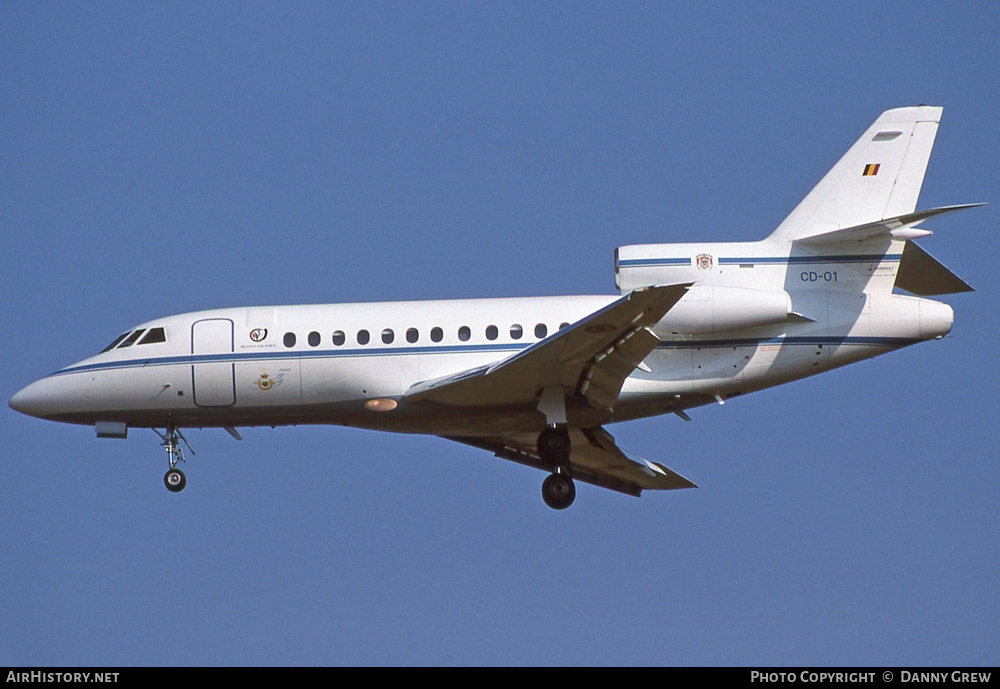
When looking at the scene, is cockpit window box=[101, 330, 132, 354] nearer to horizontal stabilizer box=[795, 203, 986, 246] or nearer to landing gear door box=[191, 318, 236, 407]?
landing gear door box=[191, 318, 236, 407]

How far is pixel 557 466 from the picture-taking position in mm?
23406

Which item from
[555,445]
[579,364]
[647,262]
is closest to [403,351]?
[555,445]

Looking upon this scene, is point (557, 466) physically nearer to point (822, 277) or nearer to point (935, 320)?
point (822, 277)

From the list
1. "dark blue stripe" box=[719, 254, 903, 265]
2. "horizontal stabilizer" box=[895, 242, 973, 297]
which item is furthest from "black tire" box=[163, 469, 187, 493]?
"horizontal stabilizer" box=[895, 242, 973, 297]

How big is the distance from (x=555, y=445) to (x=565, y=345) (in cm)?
222

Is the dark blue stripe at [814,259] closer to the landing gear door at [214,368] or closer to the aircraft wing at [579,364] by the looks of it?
the aircraft wing at [579,364]

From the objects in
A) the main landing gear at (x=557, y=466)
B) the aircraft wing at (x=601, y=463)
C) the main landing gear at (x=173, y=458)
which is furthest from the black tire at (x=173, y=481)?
the main landing gear at (x=557, y=466)

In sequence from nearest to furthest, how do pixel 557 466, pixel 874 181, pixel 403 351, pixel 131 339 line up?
1. pixel 557 466
2. pixel 403 351
3. pixel 874 181
4. pixel 131 339

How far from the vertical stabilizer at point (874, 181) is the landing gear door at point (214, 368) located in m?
9.60
